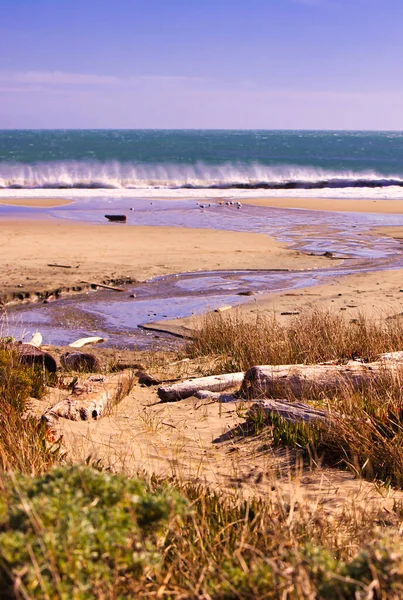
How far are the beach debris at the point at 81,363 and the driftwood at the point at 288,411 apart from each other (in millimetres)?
3463

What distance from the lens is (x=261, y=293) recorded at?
1425 cm

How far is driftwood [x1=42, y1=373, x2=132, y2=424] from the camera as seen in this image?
6.24 metres

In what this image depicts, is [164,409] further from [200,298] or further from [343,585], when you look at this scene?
[200,298]

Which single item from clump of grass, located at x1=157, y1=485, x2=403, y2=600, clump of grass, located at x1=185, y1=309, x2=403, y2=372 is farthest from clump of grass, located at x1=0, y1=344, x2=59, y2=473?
clump of grass, located at x1=185, y1=309, x2=403, y2=372

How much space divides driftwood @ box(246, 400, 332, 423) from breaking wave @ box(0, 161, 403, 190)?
37845mm

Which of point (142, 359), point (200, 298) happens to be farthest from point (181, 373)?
point (200, 298)

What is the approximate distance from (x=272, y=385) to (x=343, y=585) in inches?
166

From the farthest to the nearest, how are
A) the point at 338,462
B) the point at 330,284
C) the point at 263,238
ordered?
1. the point at 263,238
2. the point at 330,284
3. the point at 338,462

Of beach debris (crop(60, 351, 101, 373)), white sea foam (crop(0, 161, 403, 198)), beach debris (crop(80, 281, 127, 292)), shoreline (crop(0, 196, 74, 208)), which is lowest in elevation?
beach debris (crop(60, 351, 101, 373))

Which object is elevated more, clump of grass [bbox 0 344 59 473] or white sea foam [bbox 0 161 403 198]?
white sea foam [bbox 0 161 403 198]

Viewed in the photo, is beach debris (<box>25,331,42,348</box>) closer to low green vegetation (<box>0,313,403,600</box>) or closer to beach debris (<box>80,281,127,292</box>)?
beach debris (<box>80,281,127,292</box>)

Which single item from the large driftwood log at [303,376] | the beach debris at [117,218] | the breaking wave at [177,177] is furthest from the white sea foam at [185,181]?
the large driftwood log at [303,376]

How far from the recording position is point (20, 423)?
205 inches

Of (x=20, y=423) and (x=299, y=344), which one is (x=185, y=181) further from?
(x=20, y=423)
